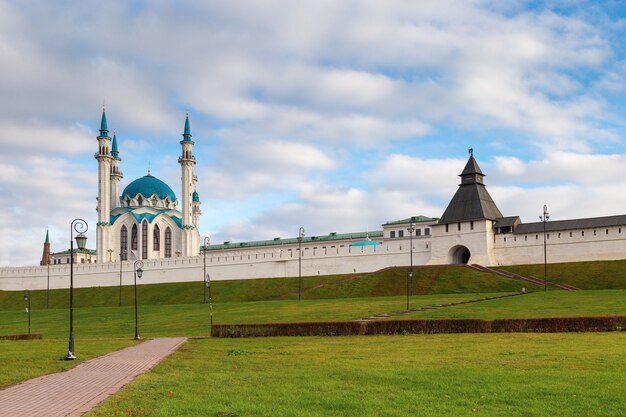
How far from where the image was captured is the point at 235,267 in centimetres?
9344

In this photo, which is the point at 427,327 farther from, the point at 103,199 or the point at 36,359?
the point at 103,199

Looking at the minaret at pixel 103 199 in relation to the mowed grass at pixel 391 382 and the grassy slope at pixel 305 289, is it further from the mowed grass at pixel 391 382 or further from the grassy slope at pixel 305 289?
the mowed grass at pixel 391 382

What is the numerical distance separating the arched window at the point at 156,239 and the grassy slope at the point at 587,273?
7334 cm

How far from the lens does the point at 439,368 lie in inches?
695

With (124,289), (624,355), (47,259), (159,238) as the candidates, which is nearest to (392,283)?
(124,289)

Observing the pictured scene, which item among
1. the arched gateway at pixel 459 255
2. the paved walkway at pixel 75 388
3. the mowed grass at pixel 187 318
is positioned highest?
the arched gateway at pixel 459 255

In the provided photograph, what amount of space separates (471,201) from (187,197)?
181 ft

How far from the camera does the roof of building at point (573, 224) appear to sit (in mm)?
71562

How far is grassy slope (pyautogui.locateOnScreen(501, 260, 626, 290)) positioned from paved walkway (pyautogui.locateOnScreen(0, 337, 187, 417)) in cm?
5034

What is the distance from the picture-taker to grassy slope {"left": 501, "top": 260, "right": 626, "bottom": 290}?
62.6m

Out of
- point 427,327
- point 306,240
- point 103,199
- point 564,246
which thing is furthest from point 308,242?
point 427,327

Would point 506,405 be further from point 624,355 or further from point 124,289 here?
point 124,289

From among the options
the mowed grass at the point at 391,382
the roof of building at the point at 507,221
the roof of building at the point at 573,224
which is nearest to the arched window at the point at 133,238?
the roof of building at the point at 507,221

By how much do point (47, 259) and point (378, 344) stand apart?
14720cm
